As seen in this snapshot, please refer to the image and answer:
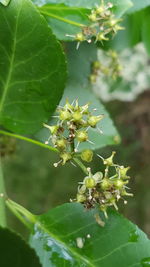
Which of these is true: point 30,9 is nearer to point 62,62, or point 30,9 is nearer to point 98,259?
point 62,62

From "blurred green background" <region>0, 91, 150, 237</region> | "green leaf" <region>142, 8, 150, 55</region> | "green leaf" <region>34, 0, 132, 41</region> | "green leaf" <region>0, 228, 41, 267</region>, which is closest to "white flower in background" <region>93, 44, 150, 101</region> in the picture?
"blurred green background" <region>0, 91, 150, 237</region>

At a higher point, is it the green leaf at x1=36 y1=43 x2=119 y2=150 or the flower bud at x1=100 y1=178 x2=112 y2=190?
the green leaf at x1=36 y1=43 x2=119 y2=150

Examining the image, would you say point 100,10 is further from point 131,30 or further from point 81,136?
point 131,30

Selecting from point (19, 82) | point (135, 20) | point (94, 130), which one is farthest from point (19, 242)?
point (135, 20)

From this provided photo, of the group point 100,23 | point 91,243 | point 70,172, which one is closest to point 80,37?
point 100,23

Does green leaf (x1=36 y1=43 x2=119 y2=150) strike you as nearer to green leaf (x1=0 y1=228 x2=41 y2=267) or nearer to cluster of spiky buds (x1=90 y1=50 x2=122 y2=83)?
cluster of spiky buds (x1=90 y1=50 x2=122 y2=83)

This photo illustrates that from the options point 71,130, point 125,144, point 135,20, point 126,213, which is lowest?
point 71,130
